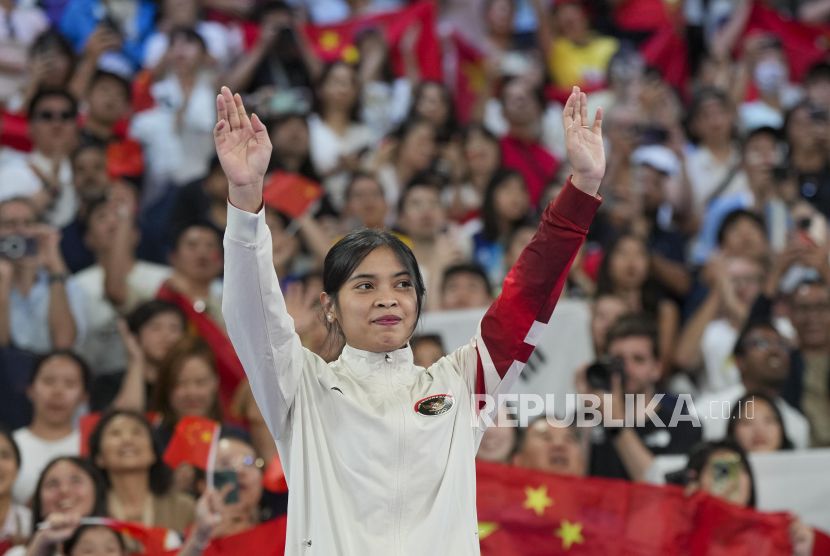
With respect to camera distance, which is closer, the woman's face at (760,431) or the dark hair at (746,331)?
the woman's face at (760,431)

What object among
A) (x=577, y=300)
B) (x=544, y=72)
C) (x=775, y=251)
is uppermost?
(x=544, y=72)

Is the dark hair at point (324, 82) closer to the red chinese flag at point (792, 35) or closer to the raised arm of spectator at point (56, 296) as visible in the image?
the raised arm of spectator at point (56, 296)

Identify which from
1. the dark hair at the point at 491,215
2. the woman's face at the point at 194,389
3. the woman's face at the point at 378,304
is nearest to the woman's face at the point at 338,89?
the dark hair at the point at 491,215

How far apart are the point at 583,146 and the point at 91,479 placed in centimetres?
293

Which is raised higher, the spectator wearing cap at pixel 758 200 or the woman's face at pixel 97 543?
the spectator wearing cap at pixel 758 200

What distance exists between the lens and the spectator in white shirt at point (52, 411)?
5.18 m

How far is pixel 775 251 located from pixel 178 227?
162 inches

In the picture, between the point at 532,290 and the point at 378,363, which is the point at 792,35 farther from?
the point at 378,363

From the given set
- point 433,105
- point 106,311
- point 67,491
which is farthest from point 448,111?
point 67,491

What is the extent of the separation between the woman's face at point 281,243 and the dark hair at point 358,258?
12.5ft

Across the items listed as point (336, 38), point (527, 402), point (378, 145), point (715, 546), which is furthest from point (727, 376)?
point (336, 38)

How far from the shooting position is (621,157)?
8328mm

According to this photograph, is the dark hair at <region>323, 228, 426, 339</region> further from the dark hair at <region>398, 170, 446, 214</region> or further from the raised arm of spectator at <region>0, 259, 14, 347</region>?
the dark hair at <region>398, 170, 446, 214</region>

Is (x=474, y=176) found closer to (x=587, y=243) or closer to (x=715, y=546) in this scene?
(x=587, y=243)
